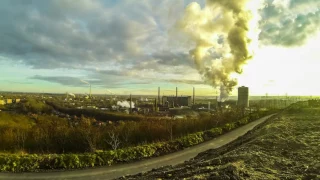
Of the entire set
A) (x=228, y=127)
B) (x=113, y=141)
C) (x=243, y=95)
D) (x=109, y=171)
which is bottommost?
(x=109, y=171)

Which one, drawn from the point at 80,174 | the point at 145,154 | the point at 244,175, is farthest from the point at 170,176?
the point at 145,154

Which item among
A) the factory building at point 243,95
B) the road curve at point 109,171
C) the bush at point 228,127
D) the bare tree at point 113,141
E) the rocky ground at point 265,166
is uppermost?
the factory building at point 243,95

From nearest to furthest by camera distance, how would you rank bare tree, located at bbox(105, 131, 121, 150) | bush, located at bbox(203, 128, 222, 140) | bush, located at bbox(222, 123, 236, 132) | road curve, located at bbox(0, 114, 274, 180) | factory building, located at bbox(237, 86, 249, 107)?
road curve, located at bbox(0, 114, 274, 180) < bare tree, located at bbox(105, 131, 121, 150) < bush, located at bbox(203, 128, 222, 140) < bush, located at bbox(222, 123, 236, 132) < factory building, located at bbox(237, 86, 249, 107)

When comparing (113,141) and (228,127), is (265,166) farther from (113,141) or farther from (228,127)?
(228,127)

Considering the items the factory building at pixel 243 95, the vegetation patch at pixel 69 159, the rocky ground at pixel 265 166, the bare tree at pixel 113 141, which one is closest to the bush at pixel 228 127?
the bare tree at pixel 113 141

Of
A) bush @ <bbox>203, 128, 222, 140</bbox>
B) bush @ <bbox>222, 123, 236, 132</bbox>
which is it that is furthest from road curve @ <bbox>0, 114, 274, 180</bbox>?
bush @ <bbox>222, 123, 236, 132</bbox>

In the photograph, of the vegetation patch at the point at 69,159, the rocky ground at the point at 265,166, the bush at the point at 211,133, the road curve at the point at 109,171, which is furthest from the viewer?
the bush at the point at 211,133

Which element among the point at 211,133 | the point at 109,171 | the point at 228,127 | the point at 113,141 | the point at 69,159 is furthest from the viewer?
the point at 228,127

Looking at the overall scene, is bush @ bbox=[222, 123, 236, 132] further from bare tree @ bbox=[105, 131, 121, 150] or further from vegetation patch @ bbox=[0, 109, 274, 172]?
vegetation patch @ bbox=[0, 109, 274, 172]

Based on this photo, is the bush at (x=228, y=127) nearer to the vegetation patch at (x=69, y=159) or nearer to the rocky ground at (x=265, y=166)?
the vegetation patch at (x=69, y=159)

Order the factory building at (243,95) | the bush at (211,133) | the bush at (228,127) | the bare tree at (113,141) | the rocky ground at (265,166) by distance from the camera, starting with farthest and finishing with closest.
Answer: the factory building at (243,95) → the bush at (228,127) → the bush at (211,133) → the bare tree at (113,141) → the rocky ground at (265,166)

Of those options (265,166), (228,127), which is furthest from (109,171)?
(228,127)
